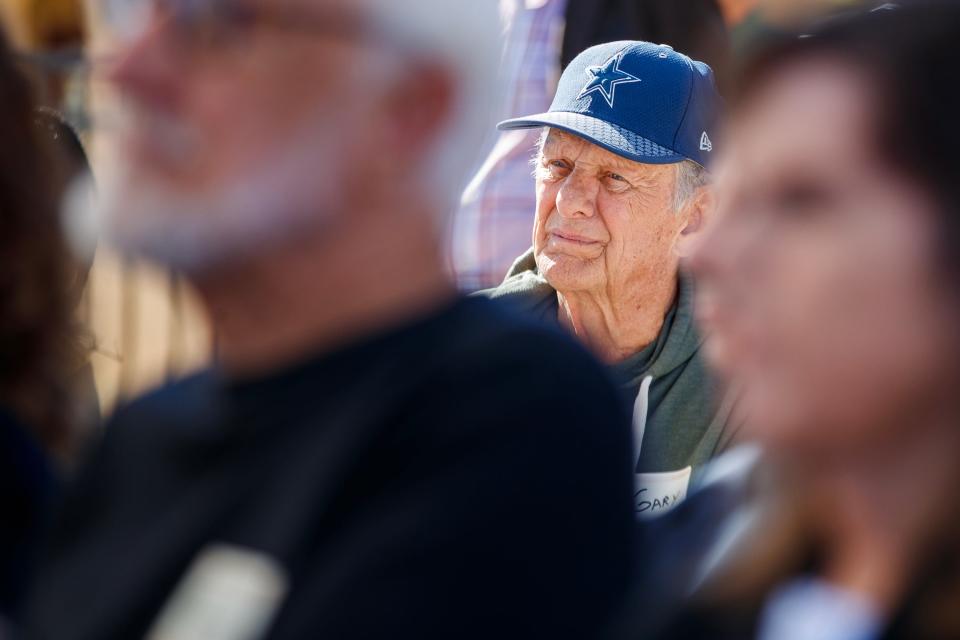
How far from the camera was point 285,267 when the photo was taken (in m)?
1.48

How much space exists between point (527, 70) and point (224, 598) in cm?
315

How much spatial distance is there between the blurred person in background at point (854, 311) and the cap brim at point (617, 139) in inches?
90.2

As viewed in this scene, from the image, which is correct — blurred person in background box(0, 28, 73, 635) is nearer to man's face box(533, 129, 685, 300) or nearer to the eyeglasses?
the eyeglasses

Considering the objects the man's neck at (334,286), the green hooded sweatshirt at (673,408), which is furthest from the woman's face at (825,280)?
the green hooded sweatshirt at (673,408)

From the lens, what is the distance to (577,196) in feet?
11.9

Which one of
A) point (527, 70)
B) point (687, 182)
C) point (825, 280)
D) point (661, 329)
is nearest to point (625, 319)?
point (661, 329)

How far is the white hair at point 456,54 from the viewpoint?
1.46 m

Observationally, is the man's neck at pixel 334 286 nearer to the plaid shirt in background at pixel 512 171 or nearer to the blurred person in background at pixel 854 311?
the blurred person in background at pixel 854 311

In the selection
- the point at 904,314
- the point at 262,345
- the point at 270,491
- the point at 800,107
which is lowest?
the point at 270,491

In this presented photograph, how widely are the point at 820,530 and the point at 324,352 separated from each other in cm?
56

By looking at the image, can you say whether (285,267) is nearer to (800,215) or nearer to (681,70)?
(800,215)

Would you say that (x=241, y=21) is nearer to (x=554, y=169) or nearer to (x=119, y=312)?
(x=554, y=169)

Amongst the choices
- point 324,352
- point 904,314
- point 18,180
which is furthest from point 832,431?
point 18,180

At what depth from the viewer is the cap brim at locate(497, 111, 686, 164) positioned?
3.55 metres
